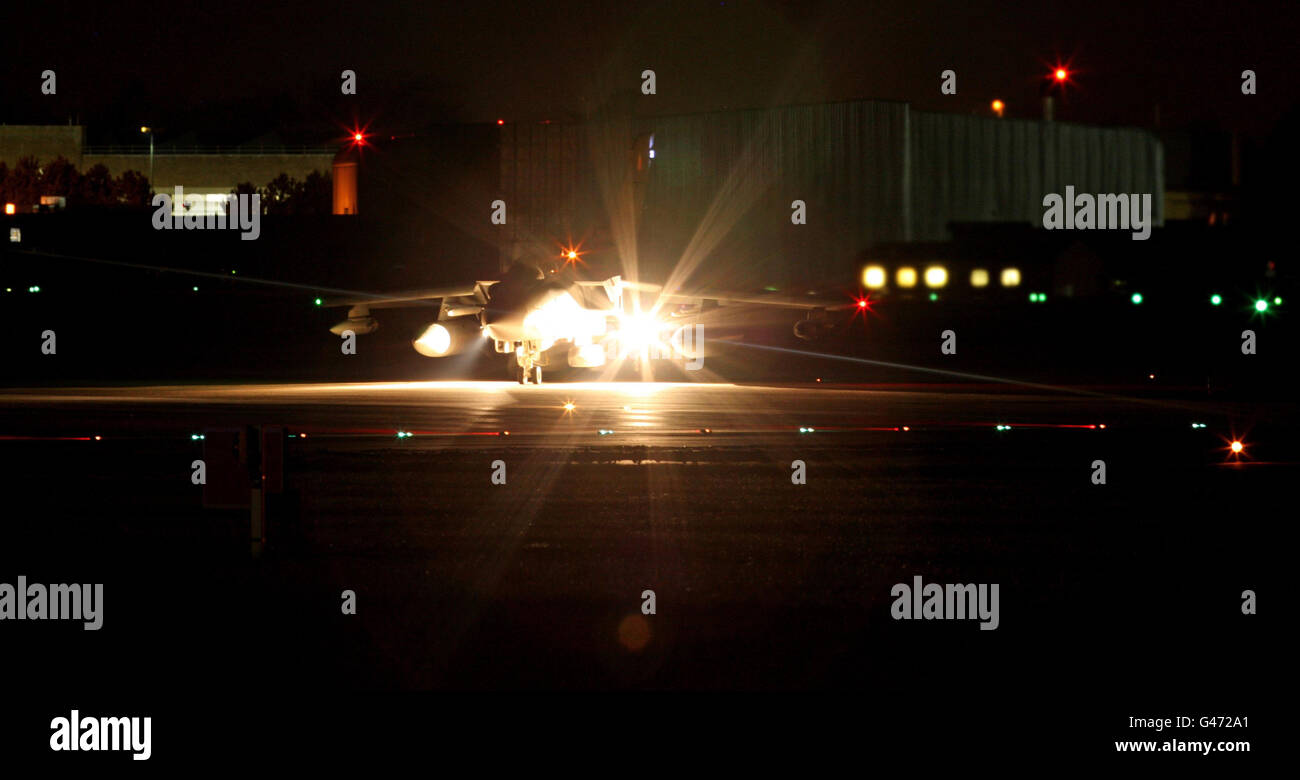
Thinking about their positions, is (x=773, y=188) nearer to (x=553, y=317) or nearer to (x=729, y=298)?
(x=729, y=298)

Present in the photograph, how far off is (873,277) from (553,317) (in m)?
9.23

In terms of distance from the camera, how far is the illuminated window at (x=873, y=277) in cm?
3300

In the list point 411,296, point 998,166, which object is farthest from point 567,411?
point 998,166

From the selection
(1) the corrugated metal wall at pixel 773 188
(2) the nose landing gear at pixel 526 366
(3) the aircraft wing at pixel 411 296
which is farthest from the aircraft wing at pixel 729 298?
(3) the aircraft wing at pixel 411 296

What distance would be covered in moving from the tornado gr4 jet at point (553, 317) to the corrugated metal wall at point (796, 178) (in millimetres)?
3526

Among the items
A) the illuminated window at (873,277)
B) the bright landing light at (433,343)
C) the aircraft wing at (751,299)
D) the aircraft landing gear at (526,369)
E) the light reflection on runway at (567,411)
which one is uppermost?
the illuminated window at (873,277)

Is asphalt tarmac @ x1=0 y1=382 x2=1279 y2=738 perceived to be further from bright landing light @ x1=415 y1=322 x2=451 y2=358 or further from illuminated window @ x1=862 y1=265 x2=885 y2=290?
illuminated window @ x1=862 y1=265 x2=885 y2=290

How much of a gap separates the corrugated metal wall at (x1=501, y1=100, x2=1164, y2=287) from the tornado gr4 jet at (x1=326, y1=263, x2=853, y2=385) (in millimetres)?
3526

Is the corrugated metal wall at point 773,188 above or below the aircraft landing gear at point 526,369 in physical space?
above

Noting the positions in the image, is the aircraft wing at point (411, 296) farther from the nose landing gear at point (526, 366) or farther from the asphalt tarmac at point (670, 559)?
the asphalt tarmac at point (670, 559)

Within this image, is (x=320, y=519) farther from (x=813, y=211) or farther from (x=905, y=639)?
(x=813, y=211)

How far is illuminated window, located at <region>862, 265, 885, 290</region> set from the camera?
3300 cm

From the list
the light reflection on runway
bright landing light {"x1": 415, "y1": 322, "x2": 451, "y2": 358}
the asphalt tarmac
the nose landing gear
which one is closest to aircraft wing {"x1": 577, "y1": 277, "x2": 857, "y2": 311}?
the light reflection on runway
